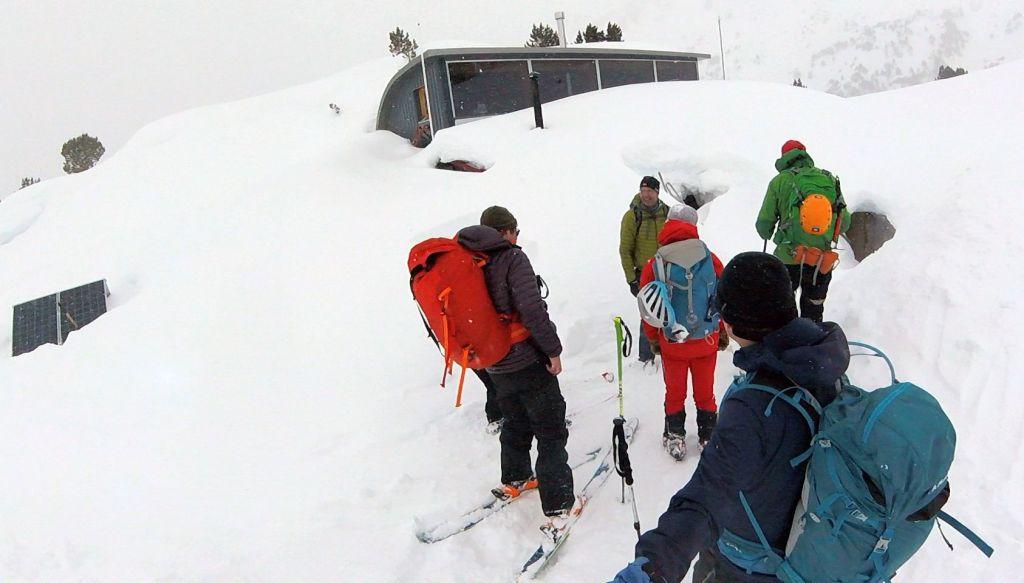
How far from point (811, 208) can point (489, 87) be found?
1145 centimetres

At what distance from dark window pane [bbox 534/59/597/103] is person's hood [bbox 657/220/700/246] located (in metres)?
12.8

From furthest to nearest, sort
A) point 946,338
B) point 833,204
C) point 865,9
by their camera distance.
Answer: point 865,9 < point 833,204 < point 946,338

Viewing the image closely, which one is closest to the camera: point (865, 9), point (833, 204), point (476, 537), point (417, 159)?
point (476, 537)

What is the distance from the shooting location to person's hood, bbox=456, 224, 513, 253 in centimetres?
333

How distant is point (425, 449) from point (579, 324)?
2788 millimetres

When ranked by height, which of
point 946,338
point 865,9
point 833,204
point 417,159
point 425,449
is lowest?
point 425,449

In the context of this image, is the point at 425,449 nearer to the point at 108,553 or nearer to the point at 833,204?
the point at 108,553

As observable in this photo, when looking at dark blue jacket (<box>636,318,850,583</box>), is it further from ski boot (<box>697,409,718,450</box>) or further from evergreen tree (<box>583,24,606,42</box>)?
evergreen tree (<box>583,24,606,42</box>)

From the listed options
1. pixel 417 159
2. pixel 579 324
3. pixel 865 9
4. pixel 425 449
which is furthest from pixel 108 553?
pixel 865 9

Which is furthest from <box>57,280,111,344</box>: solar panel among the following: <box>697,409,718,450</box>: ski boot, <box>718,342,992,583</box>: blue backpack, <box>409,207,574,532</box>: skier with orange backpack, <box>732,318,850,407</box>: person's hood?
<box>718,342,992,583</box>: blue backpack

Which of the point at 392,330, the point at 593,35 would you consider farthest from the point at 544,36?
the point at 392,330

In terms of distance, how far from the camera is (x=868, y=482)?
1.44 metres

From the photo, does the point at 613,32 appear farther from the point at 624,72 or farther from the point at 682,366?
the point at 682,366

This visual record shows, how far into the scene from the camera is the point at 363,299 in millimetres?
7895
